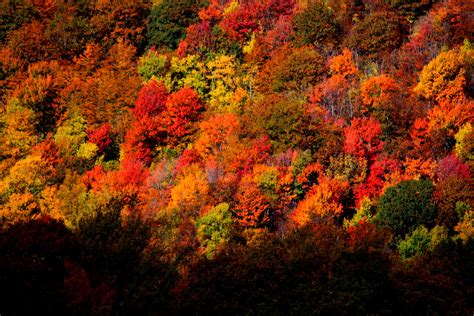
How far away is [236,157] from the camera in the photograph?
192ft

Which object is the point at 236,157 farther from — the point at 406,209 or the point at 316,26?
the point at 316,26

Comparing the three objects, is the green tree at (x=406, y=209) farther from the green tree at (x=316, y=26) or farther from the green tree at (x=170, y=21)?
the green tree at (x=170, y=21)

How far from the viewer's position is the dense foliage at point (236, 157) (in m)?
31.7

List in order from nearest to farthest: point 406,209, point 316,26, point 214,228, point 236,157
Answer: point 214,228, point 406,209, point 236,157, point 316,26

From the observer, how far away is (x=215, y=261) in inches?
1358

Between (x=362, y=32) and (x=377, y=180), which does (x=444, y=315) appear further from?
(x=362, y=32)

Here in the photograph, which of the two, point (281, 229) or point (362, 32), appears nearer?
point (281, 229)

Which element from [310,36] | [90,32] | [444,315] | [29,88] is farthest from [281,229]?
[90,32]

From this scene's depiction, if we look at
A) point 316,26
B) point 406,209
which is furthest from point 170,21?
point 406,209

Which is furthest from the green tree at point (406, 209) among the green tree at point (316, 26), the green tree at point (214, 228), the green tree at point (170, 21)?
the green tree at point (170, 21)

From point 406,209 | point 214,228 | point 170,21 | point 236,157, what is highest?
point 170,21

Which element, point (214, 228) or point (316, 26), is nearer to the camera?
point (214, 228)

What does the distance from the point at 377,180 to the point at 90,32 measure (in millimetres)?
54492

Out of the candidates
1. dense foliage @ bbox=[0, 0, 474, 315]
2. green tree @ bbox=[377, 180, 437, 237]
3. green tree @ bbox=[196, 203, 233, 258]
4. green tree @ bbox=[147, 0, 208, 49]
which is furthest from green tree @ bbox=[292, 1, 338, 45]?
green tree @ bbox=[196, 203, 233, 258]
